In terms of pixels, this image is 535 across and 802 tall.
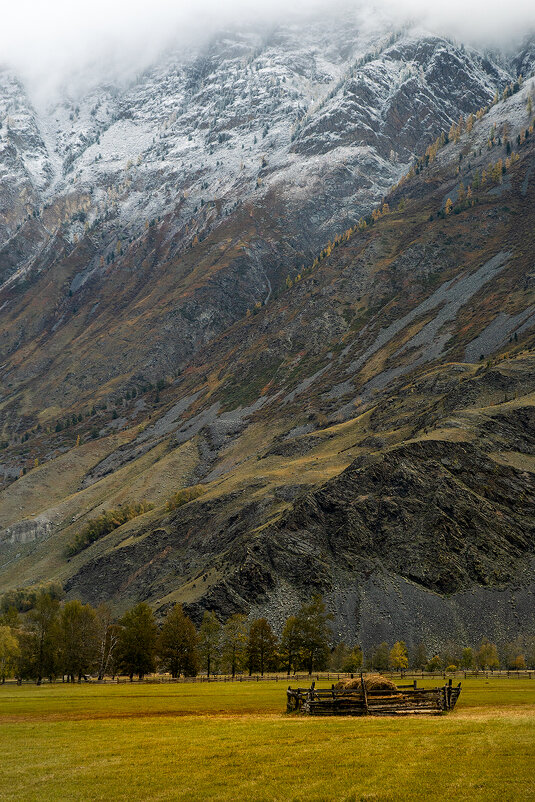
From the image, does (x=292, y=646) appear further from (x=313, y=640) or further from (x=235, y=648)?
(x=235, y=648)

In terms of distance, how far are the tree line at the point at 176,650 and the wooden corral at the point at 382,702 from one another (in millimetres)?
51643

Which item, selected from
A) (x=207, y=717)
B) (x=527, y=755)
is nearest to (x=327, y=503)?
(x=207, y=717)

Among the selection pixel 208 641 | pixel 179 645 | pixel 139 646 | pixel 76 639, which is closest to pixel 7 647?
pixel 76 639

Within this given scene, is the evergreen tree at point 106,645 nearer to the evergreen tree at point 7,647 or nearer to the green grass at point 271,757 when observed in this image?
the evergreen tree at point 7,647

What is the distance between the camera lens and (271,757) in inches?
1016

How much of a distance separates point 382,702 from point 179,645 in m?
60.0

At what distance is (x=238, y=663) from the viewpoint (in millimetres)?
99938

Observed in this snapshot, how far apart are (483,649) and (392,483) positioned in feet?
151

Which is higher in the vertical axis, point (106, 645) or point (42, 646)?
point (42, 646)

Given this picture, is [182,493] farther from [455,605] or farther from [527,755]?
[527,755]

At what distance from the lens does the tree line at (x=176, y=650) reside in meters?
88.8

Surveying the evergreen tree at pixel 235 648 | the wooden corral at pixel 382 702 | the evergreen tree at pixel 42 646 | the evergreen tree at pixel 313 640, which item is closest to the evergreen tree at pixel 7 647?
the evergreen tree at pixel 42 646

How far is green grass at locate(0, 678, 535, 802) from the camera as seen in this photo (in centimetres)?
2122

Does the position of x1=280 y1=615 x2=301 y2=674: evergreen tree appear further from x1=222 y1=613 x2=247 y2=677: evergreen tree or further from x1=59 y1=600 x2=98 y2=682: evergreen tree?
x1=59 y1=600 x2=98 y2=682: evergreen tree
